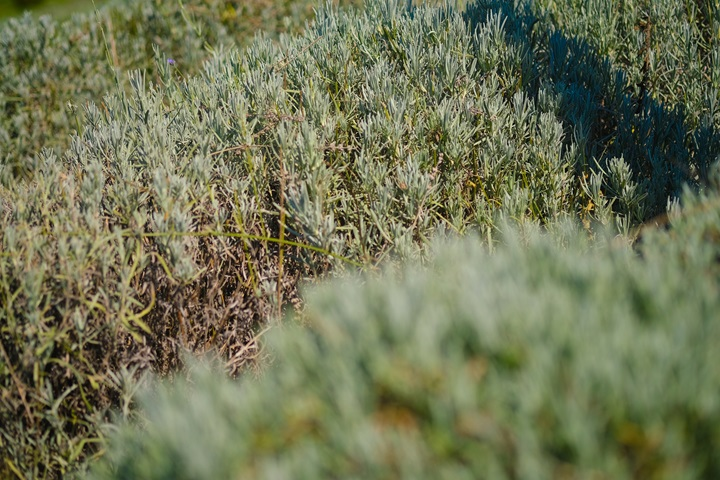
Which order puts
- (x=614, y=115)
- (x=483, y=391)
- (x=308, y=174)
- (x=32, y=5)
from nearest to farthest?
1. (x=483, y=391)
2. (x=308, y=174)
3. (x=614, y=115)
4. (x=32, y=5)

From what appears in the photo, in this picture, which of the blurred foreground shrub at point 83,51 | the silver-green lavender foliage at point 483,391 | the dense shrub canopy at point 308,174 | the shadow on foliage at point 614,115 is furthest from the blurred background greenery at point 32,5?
the silver-green lavender foliage at point 483,391

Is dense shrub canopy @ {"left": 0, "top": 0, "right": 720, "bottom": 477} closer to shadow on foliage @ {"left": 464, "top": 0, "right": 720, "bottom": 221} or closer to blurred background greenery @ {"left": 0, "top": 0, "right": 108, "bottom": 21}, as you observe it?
shadow on foliage @ {"left": 464, "top": 0, "right": 720, "bottom": 221}

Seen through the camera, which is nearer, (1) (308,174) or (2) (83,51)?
(1) (308,174)

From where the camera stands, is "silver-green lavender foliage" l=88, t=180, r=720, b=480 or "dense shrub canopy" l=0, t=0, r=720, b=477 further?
"dense shrub canopy" l=0, t=0, r=720, b=477

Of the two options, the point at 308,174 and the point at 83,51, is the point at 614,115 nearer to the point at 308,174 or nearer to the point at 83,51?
the point at 308,174

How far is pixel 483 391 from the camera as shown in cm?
136

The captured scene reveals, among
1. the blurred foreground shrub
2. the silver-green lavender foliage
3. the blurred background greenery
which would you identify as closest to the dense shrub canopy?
the silver-green lavender foliage

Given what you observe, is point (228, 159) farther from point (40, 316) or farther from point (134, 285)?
point (40, 316)

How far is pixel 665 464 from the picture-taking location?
1.24 meters

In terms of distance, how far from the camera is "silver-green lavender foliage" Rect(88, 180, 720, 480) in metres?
1.27

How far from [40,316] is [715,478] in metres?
2.30

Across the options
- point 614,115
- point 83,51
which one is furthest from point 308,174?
point 83,51

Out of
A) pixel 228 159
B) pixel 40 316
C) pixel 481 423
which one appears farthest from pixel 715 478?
pixel 228 159

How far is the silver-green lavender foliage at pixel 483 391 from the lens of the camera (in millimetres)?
1269
